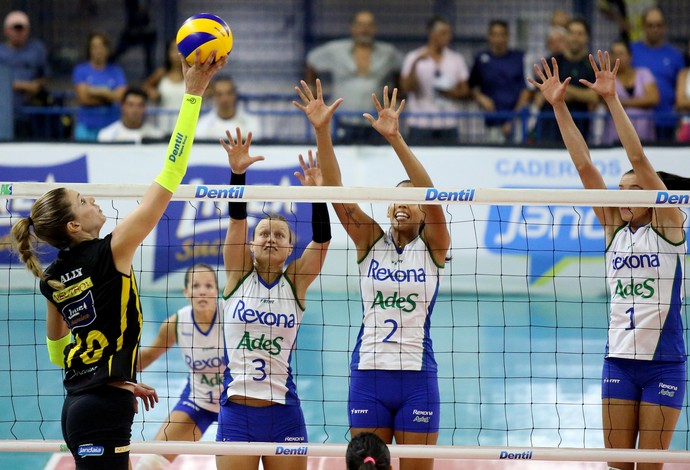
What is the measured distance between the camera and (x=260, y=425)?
5.21 metres

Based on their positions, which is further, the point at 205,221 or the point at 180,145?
the point at 205,221

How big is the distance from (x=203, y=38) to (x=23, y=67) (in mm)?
10706

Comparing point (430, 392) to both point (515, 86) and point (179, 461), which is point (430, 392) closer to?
point (179, 461)

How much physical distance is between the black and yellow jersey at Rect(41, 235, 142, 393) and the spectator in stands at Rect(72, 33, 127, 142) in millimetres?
9340

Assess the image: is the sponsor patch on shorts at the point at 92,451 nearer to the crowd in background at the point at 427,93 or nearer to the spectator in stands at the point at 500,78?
the crowd in background at the point at 427,93

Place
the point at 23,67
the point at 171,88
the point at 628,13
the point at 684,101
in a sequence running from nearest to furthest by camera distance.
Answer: the point at 684,101 → the point at 171,88 → the point at 23,67 → the point at 628,13

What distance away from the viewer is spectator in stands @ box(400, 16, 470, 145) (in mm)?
13008

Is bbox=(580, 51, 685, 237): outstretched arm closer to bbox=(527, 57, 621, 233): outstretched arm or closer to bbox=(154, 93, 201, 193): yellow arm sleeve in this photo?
bbox=(527, 57, 621, 233): outstretched arm

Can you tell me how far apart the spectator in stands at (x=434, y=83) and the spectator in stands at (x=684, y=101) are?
286 cm

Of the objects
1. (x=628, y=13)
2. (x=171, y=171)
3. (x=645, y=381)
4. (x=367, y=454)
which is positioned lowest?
(x=367, y=454)

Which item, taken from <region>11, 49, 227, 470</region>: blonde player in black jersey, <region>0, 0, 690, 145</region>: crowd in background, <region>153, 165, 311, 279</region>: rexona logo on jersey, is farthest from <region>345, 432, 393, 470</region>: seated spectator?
<region>0, 0, 690, 145</region>: crowd in background

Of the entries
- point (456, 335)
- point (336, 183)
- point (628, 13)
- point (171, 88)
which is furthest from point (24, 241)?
point (628, 13)

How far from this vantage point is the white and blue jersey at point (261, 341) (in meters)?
5.21

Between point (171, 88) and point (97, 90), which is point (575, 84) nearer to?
point (171, 88)
